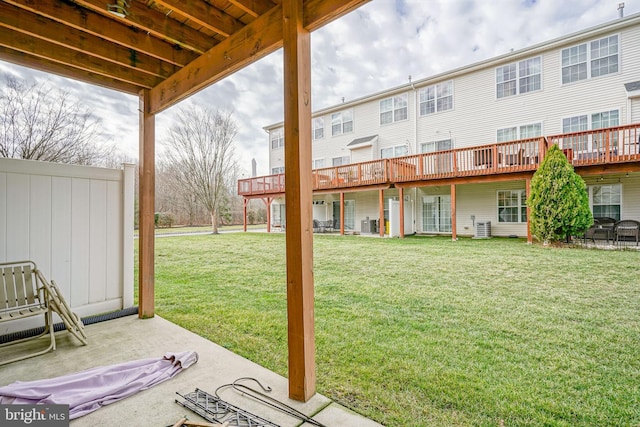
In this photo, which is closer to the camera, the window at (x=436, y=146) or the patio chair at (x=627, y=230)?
the patio chair at (x=627, y=230)

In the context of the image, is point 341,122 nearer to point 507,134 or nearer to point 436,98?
point 436,98

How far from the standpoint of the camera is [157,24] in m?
2.32

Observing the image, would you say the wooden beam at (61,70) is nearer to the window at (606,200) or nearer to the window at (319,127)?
the window at (606,200)

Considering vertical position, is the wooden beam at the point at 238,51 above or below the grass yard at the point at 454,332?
above

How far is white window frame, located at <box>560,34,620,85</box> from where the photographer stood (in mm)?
9578

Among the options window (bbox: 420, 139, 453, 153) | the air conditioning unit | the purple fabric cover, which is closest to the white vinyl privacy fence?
the purple fabric cover

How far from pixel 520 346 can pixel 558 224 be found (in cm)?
701

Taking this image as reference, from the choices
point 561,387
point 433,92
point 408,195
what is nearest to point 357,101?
point 433,92

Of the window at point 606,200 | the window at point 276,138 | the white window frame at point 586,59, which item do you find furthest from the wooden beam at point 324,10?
the window at point 276,138

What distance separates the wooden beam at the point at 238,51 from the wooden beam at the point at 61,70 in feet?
1.42

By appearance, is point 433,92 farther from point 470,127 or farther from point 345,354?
point 345,354

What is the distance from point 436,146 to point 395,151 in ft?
6.20

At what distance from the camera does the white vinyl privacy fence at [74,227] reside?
118 inches

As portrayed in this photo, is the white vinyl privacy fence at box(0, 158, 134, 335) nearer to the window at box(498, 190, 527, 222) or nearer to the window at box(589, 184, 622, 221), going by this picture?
the window at box(498, 190, 527, 222)
